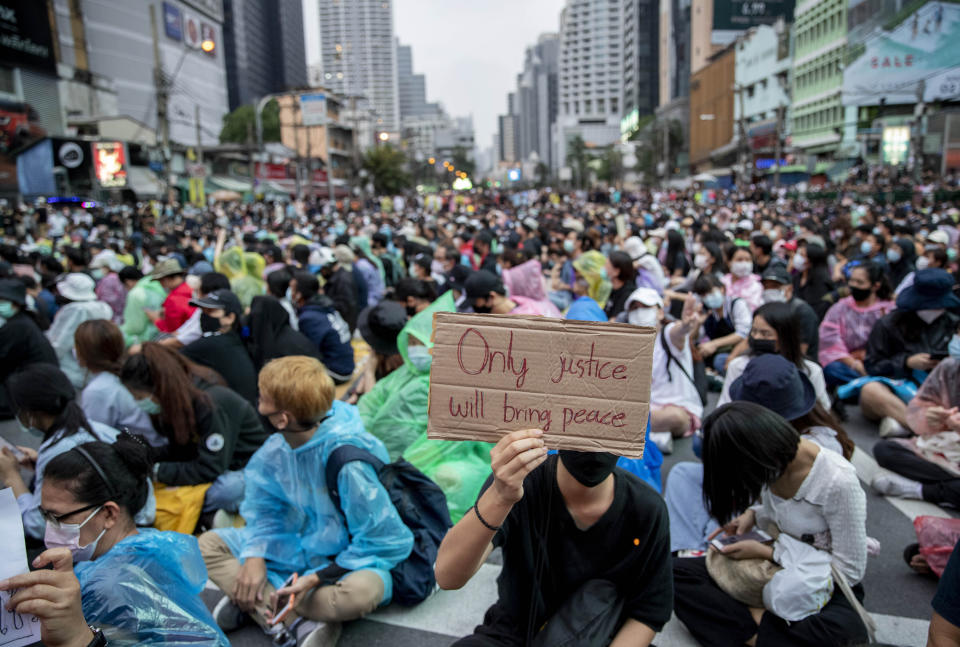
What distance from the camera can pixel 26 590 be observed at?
1.52m

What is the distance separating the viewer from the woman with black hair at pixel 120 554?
1.97 meters

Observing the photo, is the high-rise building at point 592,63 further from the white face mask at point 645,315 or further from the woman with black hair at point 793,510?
the woman with black hair at point 793,510

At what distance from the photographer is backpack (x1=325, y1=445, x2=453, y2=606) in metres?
3.28

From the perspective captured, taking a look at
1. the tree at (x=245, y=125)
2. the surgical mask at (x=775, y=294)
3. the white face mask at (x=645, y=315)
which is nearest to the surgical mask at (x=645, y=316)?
the white face mask at (x=645, y=315)

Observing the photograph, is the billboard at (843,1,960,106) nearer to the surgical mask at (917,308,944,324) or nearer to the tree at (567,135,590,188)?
the surgical mask at (917,308,944,324)

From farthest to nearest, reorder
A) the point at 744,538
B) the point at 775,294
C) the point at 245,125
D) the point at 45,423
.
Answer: the point at 245,125 < the point at 775,294 < the point at 45,423 < the point at 744,538

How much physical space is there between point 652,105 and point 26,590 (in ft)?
447

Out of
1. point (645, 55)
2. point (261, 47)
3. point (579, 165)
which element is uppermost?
point (261, 47)

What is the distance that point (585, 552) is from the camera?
2.04 meters

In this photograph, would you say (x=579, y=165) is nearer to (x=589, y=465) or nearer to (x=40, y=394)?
(x=40, y=394)

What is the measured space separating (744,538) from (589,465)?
1523 millimetres

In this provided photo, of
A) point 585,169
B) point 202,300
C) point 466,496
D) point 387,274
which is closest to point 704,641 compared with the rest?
point 466,496

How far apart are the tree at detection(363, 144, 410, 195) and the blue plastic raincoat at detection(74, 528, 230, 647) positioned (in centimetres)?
6710

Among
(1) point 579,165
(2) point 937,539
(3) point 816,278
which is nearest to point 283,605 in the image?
(2) point 937,539
